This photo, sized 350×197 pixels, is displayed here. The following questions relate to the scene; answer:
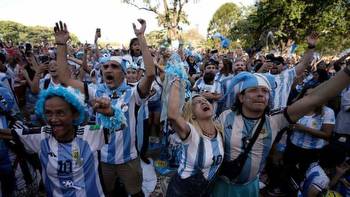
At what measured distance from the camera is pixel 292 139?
501cm

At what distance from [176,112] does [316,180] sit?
1986mm

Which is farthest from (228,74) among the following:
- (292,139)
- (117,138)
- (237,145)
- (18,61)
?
(18,61)

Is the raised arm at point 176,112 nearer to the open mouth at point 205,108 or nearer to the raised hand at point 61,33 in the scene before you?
the open mouth at point 205,108

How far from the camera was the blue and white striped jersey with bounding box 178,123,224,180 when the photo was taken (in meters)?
2.82

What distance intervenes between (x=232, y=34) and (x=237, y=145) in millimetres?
32021

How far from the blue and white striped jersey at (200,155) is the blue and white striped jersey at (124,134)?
1.22 meters

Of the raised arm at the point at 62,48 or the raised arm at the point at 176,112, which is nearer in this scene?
the raised arm at the point at 176,112

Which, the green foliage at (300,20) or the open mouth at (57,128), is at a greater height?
the green foliage at (300,20)

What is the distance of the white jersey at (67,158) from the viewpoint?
8.92ft

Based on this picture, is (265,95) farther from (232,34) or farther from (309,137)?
(232,34)

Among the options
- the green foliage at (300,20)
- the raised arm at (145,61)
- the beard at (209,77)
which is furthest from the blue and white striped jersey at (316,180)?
the green foliage at (300,20)

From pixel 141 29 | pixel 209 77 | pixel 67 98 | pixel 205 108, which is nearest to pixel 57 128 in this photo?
pixel 67 98

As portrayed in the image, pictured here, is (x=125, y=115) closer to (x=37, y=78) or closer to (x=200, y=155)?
(x=200, y=155)

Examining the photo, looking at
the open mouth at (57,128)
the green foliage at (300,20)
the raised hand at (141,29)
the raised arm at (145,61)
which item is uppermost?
the green foliage at (300,20)
